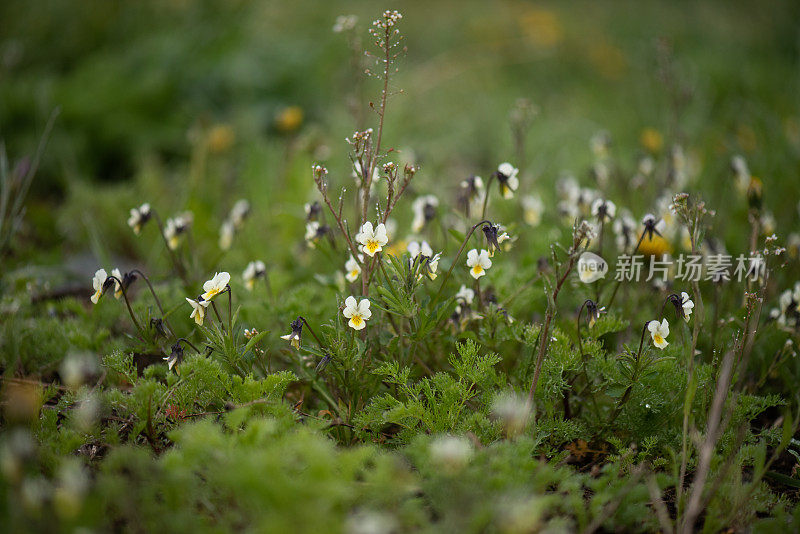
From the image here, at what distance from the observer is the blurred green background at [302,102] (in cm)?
384

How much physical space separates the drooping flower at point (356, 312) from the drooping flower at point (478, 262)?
1.21ft

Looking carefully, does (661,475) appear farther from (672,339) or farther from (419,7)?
(419,7)

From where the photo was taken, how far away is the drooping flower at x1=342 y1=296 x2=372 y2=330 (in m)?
1.79

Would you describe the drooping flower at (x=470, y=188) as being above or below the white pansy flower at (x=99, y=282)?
above

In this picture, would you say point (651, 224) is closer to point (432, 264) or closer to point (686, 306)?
point (686, 306)

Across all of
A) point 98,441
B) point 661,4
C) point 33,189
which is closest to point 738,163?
point 98,441

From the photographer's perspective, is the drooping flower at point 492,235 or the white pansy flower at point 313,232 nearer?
the drooping flower at point 492,235

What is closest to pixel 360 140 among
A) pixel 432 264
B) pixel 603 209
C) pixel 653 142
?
pixel 432 264

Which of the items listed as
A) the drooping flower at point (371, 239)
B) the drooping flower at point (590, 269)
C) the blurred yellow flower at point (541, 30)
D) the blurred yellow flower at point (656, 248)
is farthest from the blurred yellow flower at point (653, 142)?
the drooping flower at point (371, 239)

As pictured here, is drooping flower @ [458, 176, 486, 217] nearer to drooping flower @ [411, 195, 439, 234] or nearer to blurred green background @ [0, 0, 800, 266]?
drooping flower @ [411, 195, 439, 234]

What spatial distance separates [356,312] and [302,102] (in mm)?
3881

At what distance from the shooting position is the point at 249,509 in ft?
4.42

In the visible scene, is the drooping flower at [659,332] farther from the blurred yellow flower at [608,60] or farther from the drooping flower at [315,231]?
the blurred yellow flower at [608,60]

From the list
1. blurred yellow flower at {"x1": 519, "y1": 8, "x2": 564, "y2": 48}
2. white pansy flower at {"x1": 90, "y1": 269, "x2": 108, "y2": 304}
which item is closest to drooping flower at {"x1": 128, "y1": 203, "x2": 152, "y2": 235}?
white pansy flower at {"x1": 90, "y1": 269, "x2": 108, "y2": 304}
